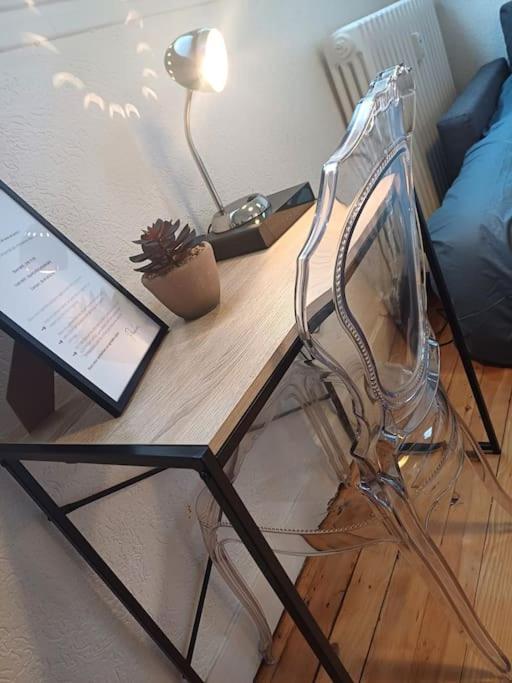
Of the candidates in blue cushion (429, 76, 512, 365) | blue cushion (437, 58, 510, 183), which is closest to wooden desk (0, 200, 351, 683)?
blue cushion (429, 76, 512, 365)

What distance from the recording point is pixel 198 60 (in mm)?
1062

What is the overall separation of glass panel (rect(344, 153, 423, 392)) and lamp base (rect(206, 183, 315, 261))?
0.36 metres

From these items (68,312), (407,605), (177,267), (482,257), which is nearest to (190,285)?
(177,267)

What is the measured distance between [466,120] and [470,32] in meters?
1.00

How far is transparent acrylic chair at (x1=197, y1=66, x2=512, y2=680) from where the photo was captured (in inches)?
25.5

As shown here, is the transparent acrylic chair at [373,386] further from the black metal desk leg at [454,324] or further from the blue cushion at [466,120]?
the blue cushion at [466,120]

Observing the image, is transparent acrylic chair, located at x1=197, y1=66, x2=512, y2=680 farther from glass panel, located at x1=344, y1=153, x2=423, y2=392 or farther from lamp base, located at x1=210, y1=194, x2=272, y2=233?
lamp base, located at x1=210, y1=194, x2=272, y2=233

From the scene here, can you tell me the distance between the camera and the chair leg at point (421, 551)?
0.85 metres

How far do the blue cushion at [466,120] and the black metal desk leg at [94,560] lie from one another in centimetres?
196

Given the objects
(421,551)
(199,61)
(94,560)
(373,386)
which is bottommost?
(421,551)

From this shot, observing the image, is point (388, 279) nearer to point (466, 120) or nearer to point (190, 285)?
point (190, 285)

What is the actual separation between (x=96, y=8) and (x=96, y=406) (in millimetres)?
817

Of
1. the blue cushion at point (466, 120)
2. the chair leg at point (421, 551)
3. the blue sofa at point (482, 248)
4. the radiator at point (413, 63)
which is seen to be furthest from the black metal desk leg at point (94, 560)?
the blue cushion at point (466, 120)

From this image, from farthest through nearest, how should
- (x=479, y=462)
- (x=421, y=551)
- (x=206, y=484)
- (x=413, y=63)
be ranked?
(x=413, y=63)
(x=479, y=462)
(x=421, y=551)
(x=206, y=484)
